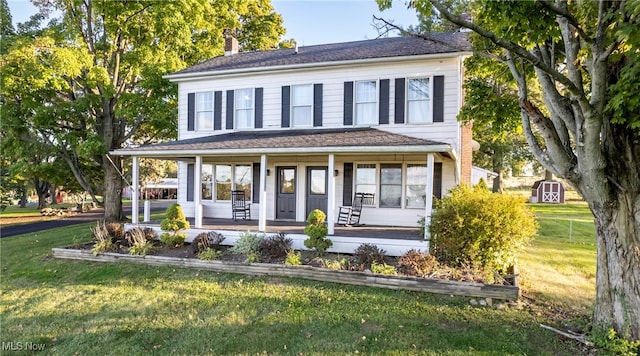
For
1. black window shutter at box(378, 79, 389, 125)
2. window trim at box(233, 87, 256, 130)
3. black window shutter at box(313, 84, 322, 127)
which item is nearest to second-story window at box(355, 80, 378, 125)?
black window shutter at box(378, 79, 389, 125)

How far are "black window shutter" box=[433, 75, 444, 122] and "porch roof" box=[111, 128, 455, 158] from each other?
1.22 m

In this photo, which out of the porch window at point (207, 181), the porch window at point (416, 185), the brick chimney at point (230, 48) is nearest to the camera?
the porch window at point (416, 185)

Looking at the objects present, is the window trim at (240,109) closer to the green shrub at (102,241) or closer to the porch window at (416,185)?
the green shrub at (102,241)

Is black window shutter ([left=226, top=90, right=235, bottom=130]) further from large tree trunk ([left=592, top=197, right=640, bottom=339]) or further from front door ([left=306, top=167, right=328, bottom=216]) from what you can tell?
large tree trunk ([left=592, top=197, right=640, bottom=339])

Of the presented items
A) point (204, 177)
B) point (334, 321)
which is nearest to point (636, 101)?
point (334, 321)

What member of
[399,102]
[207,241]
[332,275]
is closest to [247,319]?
[332,275]

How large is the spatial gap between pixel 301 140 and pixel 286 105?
2.63 meters

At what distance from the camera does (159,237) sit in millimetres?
10047

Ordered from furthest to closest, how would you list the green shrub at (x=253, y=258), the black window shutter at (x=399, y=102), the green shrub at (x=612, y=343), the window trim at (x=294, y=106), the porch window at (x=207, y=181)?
the porch window at (x=207, y=181) → the window trim at (x=294, y=106) → the black window shutter at (x=399, y=102) → the green shrub at (x=253, y=258) → the green shrub at (x=612, y=343)

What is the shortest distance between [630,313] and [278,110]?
34.3ft

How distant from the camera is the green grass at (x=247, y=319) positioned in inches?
190

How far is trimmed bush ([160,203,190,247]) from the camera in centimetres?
941

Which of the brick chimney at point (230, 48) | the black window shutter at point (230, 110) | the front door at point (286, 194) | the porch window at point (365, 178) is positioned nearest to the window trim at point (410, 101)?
the porch window at point (365, 178)

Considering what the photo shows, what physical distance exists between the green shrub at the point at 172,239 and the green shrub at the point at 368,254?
4.93m
